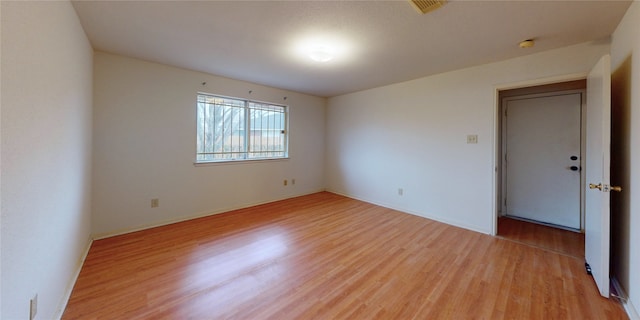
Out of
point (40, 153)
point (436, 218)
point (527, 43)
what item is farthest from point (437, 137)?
point (40, 153)

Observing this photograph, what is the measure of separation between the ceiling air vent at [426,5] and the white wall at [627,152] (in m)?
1.33

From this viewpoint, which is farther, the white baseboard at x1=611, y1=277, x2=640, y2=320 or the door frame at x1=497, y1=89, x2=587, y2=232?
the door frame at x1=497, y1=89, x2=587, y2=232

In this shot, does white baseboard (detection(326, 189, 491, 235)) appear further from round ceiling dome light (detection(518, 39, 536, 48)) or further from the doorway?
round ceiling dome light (detection(518, 39, 536, 48))

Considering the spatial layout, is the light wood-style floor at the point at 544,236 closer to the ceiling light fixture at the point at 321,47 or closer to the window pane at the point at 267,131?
the ceiling light fixture at the point at 321,47

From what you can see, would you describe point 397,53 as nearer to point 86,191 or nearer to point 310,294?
point 310,294

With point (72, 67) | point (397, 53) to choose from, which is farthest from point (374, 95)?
point (72, 67)

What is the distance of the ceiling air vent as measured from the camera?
1.79 metres

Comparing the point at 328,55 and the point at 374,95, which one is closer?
the point at 328,55

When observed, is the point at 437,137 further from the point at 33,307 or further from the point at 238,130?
the point at 33,307

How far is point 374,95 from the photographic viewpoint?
462 centimetres

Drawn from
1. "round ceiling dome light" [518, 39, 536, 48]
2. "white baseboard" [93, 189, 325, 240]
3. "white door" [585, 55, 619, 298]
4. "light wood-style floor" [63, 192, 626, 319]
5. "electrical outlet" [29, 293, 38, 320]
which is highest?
"round ceiling dome light" [518, 39, 536, 48]

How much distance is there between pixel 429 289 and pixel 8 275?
2.52 meters

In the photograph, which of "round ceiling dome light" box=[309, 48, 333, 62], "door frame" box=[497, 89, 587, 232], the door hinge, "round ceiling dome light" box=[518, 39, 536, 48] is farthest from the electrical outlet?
"door frame" box=[497, 89, 587, 232]

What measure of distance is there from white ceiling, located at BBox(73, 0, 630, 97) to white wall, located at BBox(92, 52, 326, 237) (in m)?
0.34
